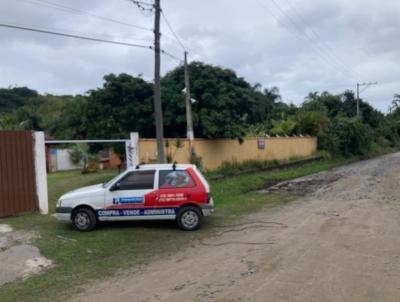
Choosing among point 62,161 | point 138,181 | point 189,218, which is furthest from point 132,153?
point 62,161

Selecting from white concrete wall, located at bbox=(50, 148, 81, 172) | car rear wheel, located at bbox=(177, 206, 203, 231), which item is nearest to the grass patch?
car rear wheel, located at bbox=(177, 206, 203, 231)

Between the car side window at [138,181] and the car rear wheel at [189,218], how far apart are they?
38.8 inches

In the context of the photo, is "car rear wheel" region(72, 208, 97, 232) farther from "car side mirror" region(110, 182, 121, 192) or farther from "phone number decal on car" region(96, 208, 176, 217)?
"car side mirror" region(110, 182, 121, 192)

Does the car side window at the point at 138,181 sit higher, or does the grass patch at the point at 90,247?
the car side window at the point at 138,181

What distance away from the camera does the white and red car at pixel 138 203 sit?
1050cm

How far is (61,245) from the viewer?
9.13 metres

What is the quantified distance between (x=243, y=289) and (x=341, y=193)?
1203cm

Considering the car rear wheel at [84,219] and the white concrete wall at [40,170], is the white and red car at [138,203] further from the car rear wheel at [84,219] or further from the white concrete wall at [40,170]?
the white concrete wall at [40,170]

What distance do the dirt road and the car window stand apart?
1442mm

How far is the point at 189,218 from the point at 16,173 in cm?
542

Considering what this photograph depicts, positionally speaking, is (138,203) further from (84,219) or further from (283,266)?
(283,266)

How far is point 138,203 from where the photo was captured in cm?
1049

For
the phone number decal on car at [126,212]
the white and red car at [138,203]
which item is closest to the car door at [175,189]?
the white and red car at [138,203]

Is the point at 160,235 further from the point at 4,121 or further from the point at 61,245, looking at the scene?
the point at 4,121
